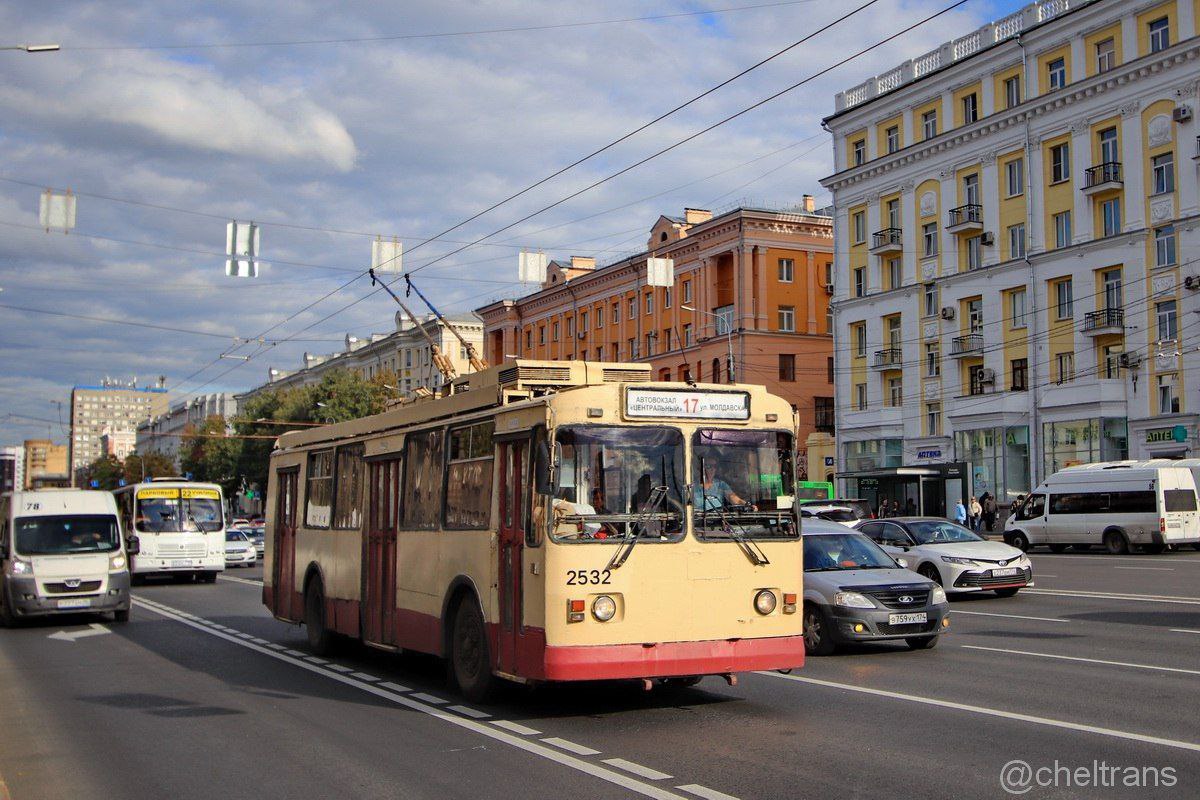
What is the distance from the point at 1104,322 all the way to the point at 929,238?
414 inches

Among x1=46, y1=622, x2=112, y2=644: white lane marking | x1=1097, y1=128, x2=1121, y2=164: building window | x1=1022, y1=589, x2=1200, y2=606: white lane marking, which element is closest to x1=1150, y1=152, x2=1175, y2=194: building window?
x1=1097, y1=128, x2=1121, y2=164: building window

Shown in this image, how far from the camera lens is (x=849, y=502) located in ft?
127

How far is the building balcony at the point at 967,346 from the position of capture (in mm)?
51812

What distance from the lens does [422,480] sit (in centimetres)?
1222

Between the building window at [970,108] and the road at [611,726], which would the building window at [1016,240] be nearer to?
the building window at [970,108]

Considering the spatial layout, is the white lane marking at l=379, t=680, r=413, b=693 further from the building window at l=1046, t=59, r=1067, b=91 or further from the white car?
the building window at l=1046, t=59, r=1067, b=91

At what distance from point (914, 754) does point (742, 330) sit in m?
57.9

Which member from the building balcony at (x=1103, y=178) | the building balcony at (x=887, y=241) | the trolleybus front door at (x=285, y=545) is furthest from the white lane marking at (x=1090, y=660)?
the building balcony at (x=887, y=241)

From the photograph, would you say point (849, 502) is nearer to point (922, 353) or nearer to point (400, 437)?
point (922, 353)

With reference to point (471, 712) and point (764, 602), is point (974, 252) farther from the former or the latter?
point (471, 712)

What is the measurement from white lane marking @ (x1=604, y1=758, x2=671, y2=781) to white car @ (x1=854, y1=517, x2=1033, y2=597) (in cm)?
1257

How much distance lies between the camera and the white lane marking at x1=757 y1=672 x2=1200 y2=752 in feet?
27.8

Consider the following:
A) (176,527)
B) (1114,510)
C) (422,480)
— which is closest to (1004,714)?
(422,480)

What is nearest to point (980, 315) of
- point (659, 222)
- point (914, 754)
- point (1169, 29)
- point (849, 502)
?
Answer: point (1169, 29)
